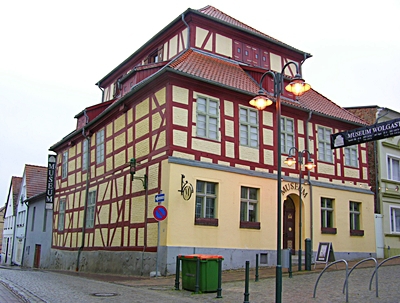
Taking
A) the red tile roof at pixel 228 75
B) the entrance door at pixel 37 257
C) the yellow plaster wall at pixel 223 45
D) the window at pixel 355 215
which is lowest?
the entrance door at pixel 37 257

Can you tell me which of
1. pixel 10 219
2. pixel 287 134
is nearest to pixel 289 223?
pixel 287 134

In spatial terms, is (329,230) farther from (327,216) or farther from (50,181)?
(50,181)

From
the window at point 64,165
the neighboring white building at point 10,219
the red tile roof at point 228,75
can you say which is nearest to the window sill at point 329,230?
the red tile roof at point 228,75

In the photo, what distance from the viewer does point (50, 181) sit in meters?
32.1

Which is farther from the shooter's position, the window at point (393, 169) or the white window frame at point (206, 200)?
the window at point (393, 169)

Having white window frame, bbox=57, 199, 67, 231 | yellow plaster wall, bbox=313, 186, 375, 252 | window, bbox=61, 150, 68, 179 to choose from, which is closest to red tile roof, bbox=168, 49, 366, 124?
yellow plaster wall, bbox=313, 186, 375, 252

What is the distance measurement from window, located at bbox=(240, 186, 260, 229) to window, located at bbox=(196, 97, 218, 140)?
106 inches

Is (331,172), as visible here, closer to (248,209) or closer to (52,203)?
(248,209)

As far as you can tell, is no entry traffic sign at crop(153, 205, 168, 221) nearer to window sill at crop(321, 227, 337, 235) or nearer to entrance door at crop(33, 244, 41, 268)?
window sill at crop(321, 227, 337, 235)

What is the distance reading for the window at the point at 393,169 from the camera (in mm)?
27562

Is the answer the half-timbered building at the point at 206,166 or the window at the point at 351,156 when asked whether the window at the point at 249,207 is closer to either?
the half-timbered building at the point at 206,166

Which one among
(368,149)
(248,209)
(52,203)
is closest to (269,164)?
(248,209)

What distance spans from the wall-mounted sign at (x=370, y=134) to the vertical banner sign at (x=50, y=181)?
2351cm

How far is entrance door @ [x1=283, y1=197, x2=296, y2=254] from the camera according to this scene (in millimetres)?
21359
